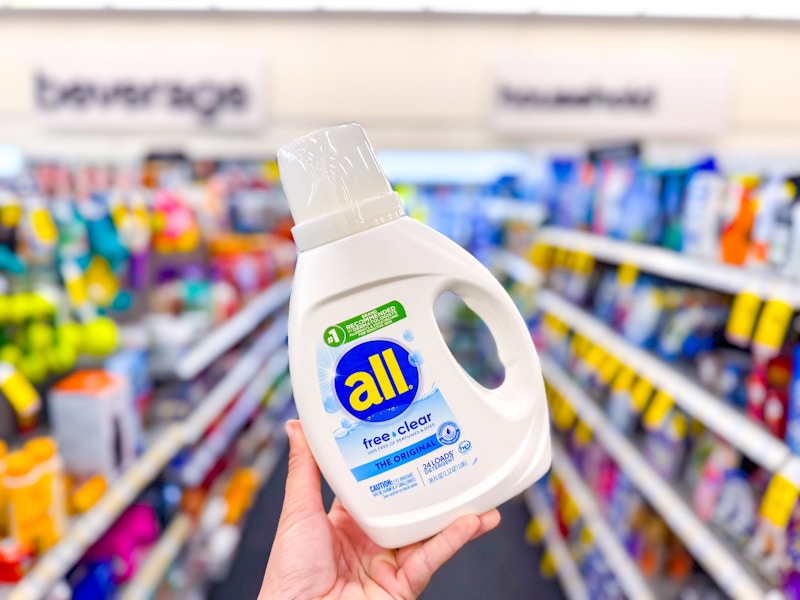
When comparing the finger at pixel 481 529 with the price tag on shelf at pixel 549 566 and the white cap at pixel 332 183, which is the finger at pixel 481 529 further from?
the price tag on shelf at pixel 549 566

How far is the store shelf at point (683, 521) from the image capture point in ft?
4.45

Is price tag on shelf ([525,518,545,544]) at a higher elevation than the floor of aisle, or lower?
lower

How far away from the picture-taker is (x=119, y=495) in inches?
57.6

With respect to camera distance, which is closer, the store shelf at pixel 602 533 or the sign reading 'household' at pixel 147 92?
the store shelf at pixel 602 533

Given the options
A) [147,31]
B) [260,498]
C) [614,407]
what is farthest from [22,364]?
[147,31]

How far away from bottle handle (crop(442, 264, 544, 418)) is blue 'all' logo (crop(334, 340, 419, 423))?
10 cm

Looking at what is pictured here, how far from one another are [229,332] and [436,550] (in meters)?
1.73

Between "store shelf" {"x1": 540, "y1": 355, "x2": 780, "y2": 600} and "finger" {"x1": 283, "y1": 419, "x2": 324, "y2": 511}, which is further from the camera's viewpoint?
"store shelf" {"x1": 540, "y1": 355, "x2": 780, "y2": 600}

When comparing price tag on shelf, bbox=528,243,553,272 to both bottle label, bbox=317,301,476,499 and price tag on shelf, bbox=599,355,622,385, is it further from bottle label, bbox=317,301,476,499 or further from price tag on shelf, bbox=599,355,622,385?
bottle label, bbox=317,301,476,499

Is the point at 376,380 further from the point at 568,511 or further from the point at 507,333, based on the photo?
the point at 568,511

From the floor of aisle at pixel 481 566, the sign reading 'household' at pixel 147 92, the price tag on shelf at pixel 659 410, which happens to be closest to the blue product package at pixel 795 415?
the price tag on shelf at pixel 659 410

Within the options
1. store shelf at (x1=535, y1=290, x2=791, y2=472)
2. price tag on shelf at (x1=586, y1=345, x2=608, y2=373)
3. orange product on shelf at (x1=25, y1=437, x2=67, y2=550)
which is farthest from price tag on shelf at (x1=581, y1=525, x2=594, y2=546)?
orange product on shelf at (x1=25, y1=437, x2=67, y2=550)

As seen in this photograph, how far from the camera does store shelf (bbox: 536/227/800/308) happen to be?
129cm

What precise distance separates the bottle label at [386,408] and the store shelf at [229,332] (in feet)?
3.42
